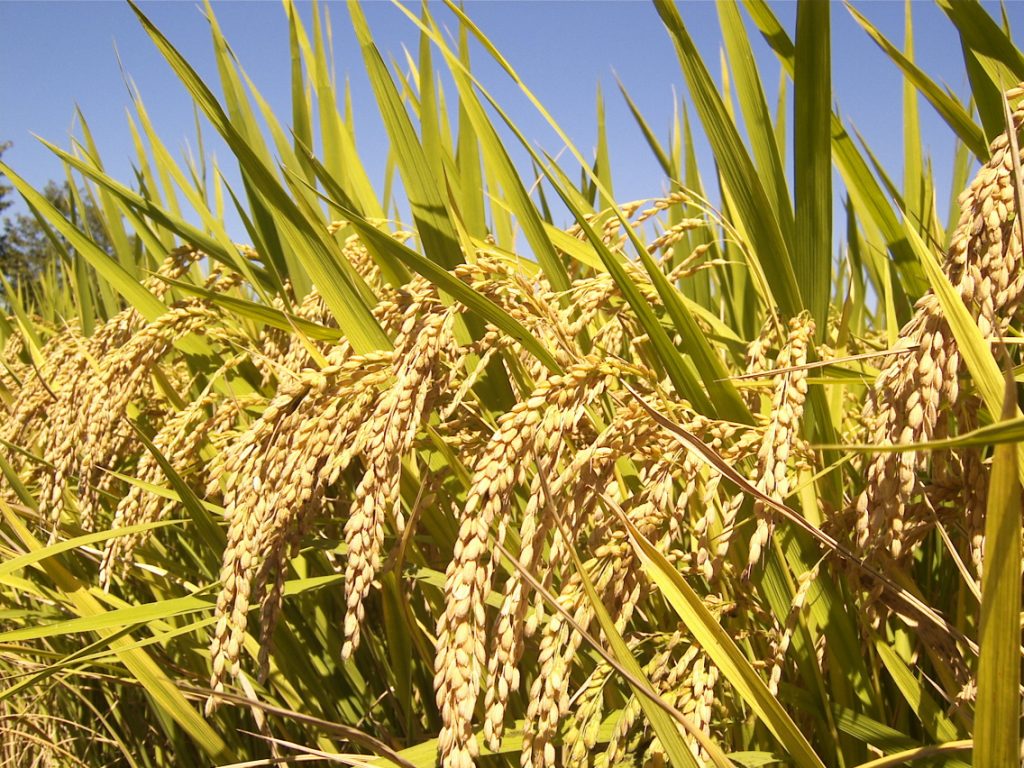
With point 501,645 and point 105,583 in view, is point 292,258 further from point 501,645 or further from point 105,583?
point 501,645

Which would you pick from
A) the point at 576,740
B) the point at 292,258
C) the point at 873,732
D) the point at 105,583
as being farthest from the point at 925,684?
the point at 292,258

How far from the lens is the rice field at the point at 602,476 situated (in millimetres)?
976

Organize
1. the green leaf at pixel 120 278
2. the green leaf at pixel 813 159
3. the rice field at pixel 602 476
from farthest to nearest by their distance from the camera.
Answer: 1. the green leaf at pixel 120 278
2. the green leaf at pixel 813 159
3. the rice field at pixel 602 476

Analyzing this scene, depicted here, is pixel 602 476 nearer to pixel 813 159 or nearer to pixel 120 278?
pixel 813 159

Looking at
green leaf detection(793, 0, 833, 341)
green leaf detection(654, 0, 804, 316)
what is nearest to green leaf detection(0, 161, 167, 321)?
green leaf detection(654, 0, 804, 316)

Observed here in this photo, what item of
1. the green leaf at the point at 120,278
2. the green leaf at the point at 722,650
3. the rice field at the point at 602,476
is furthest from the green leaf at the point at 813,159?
the green leaf at the point at 120,278

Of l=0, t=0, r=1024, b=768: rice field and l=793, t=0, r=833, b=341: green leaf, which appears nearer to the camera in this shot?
l=0, t=0, r=1024, b=768: rice field

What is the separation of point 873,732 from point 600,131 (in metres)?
2.57

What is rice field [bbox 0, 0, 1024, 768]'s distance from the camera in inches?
38.4

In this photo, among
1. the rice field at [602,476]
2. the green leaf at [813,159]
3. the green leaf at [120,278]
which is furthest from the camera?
the green leaf at [120,278]

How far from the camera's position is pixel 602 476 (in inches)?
46.4

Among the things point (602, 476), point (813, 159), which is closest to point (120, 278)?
point (602, 476)

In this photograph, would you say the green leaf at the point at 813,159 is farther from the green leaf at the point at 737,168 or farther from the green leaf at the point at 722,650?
the green leaf at the point at 722,650

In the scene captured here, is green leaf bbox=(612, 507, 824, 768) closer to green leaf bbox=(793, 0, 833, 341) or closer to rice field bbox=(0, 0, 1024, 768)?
rice field bbox=(0, 0, 1024, 768)
